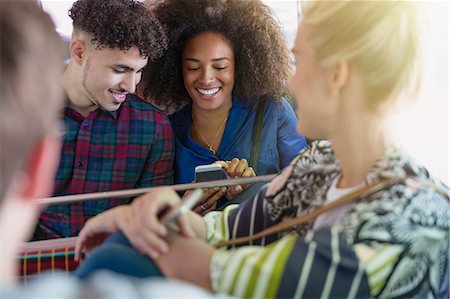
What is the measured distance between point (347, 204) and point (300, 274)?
0.15 metres

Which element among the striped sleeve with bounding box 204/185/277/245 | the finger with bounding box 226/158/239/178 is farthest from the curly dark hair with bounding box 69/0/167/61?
the striped sleeve with bounding box 204/185/277/245

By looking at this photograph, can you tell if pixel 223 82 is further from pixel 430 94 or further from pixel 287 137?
pixel 430 94

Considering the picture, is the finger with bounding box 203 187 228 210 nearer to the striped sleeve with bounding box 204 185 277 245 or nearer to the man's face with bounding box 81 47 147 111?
the man's face with bounding box 81 47 147 111

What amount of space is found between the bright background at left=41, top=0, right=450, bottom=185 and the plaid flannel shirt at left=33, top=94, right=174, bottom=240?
253 mm

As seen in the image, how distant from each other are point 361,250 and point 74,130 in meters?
0.99

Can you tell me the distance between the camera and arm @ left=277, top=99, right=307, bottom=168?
1559 millimetres

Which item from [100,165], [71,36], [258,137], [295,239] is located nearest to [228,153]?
[258,137]

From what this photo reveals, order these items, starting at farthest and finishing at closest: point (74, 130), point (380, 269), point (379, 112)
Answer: point (74, 130) < point (379, 112) < point (380, 269)

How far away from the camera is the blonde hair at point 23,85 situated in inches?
20.0

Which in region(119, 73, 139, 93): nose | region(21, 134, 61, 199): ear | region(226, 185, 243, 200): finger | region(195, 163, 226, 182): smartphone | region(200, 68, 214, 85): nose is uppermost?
region(200, 68, 214, 85): nose

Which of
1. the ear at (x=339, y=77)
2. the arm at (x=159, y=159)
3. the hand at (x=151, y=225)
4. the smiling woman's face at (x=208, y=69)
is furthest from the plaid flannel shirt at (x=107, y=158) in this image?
the ear at (x=339, y=77)

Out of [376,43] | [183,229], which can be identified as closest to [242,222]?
[183,229]

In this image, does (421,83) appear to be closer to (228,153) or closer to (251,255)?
(251,255)

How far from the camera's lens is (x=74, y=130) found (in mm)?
1495
